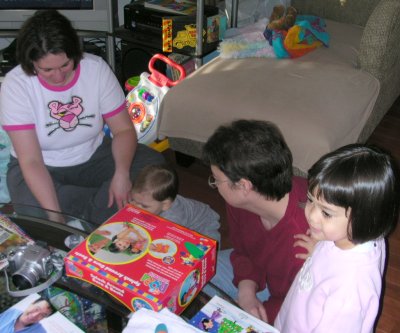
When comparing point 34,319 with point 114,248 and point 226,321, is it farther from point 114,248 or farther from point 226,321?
point 226,321

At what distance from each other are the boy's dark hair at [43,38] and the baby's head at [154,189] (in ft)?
1.44

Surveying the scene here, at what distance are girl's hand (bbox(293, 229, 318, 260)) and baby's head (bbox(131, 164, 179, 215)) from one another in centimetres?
55

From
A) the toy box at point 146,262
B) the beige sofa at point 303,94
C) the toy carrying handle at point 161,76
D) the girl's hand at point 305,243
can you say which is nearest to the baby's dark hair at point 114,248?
the toy box at point 146,262

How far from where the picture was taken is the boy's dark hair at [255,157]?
110cm

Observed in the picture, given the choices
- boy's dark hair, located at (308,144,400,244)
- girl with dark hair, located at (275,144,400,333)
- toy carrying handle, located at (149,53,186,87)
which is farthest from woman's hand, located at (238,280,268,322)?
toy carrying handle, located at (149,53,186,87)

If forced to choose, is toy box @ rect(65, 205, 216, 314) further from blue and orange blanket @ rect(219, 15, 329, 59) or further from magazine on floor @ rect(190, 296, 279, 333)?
blue and orange blanket @ rect(219, 15, 329, 59)

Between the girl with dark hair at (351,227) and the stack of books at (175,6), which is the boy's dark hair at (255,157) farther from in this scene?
the stack of books at (175,6)

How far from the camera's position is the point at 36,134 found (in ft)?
5.06

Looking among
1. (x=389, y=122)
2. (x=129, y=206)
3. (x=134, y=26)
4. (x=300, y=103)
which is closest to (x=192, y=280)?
(x=129, y=206)

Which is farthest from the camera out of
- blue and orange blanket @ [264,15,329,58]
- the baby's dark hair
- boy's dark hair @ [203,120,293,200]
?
blue and orange blanket @ [264,15,329,58]

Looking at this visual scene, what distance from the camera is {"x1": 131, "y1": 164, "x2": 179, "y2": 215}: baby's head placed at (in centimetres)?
157

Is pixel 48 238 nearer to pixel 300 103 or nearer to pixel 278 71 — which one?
pixel 300 103

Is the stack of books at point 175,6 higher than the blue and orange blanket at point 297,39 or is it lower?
higher

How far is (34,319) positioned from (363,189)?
0.64 metres
